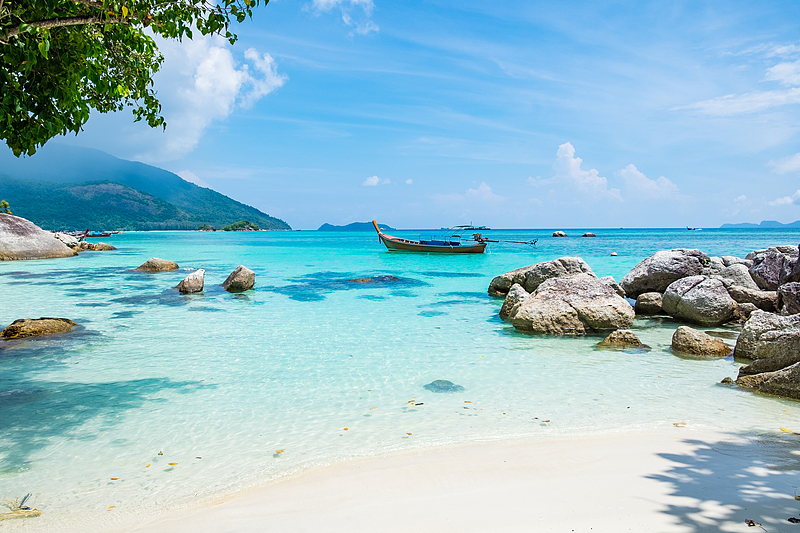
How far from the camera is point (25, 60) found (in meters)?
5.50

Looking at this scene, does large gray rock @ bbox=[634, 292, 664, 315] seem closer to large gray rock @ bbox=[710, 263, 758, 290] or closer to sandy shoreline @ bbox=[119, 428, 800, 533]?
large gray rock @ bbox=[710, 263, 758, 290]

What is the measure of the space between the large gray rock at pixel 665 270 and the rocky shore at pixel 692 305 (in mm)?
28

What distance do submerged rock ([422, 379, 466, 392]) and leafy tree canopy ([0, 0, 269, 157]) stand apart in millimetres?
5881

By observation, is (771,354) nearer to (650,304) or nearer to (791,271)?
(791,271)

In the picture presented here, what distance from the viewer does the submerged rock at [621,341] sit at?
9.83 meters

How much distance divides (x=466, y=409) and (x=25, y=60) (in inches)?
280

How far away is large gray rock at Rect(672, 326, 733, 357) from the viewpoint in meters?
9.11

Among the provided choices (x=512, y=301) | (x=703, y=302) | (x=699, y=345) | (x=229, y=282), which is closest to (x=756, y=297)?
(x=703, y=302)

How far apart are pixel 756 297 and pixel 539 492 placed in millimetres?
12180

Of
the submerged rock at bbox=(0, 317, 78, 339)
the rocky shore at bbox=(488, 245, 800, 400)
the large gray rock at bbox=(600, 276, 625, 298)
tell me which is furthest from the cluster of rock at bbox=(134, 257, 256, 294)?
the large gray rock at bbox=(600, 276, 625, 298)

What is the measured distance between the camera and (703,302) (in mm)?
11859

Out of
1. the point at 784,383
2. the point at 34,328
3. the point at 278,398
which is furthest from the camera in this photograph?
the point at 34,328

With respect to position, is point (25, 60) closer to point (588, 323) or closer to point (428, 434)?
point (428, 434)

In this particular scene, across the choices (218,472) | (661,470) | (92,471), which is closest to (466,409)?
(661,470)
